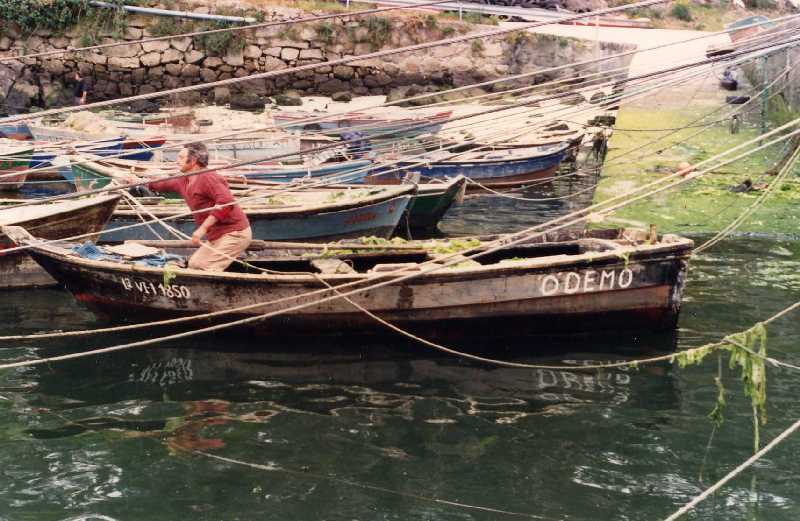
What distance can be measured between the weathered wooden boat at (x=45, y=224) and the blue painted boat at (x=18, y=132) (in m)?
10.1

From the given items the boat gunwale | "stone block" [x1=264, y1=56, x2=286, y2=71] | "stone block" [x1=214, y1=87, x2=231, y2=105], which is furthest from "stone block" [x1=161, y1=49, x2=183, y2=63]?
the boat gunwale

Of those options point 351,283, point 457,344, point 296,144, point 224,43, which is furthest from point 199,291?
point 224,43

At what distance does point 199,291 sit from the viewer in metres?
10.2

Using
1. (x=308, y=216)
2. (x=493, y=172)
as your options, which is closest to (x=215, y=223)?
(x=308, y=216)

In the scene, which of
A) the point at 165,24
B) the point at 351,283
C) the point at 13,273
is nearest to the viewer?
the point at 351,283

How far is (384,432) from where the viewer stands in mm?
8109

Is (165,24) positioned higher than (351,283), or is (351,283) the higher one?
(165,24)

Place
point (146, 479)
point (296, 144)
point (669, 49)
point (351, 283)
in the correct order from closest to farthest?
point (146, 479) → point (351, 283) → point (296, 144) → point (669, 49)

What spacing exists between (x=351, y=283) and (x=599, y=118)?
1545 centimetres

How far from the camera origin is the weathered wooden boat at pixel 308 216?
1384 centimetres

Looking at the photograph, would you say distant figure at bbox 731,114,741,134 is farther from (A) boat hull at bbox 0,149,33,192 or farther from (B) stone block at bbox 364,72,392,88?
(A) boat hull at bbox 0,149,33,192

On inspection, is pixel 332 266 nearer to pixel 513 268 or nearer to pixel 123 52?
pixel 513 268

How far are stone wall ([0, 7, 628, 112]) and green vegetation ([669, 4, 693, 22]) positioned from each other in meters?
10.7

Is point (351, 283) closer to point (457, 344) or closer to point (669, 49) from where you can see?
point (457, 344)
